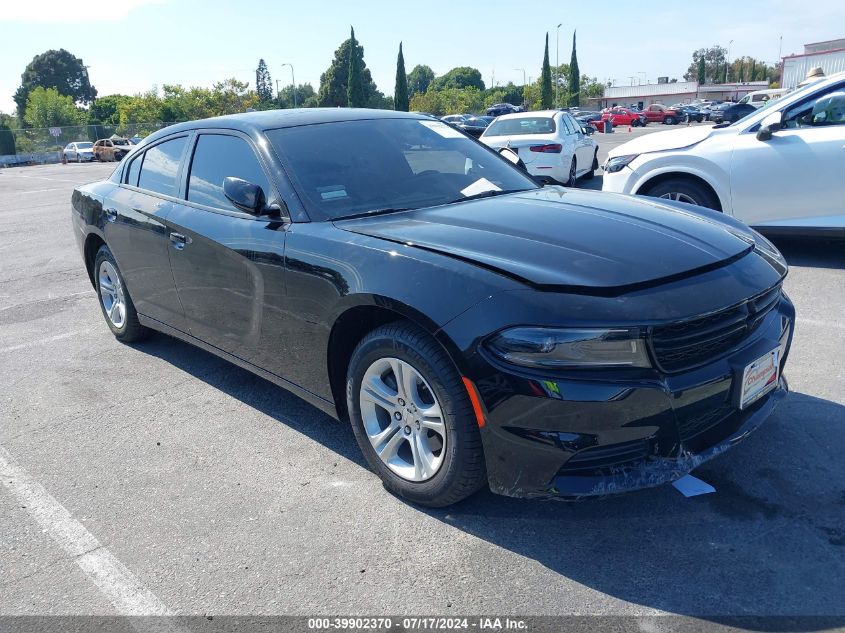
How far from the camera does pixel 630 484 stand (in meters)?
2.44

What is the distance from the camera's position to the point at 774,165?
254 inches

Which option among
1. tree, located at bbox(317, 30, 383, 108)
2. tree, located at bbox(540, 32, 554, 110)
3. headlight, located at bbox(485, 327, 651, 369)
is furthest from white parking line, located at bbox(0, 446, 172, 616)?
tree, located at bbox(317, 30, 383, 108)

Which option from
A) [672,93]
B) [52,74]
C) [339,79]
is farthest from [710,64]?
[52,74]

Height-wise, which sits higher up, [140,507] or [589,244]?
[589,244]

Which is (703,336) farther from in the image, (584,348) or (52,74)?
(52,74)

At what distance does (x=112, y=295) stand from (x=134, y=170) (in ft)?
3.28

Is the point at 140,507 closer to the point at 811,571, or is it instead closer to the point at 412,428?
the point at 412,428

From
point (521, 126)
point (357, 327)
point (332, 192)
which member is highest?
point (521, 126)

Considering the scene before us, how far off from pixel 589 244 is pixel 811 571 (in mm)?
1396

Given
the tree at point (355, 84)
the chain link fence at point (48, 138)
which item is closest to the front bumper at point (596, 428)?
the chain link fence at point (48, 138)

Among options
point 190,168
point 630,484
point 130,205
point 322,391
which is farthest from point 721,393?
point 130,205

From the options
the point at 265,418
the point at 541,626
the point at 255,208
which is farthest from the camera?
the point at 265,418

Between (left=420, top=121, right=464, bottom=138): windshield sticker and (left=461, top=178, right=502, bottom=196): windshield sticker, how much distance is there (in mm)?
519

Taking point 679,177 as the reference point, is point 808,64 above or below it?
above
